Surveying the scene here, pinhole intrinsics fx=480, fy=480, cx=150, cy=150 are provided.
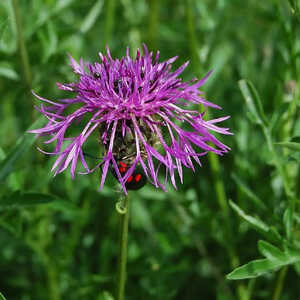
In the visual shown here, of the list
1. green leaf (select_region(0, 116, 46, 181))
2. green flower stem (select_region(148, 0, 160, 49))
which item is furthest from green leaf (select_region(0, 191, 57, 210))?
green flower stem (select_region(148, 0, 160, 49))

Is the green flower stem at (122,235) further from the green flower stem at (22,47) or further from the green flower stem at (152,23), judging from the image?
the green flower stem at (152,23)

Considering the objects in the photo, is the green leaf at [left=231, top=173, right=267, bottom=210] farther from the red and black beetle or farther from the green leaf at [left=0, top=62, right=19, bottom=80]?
the green leaf at [left=0, top=62, right=19, bottom=80]

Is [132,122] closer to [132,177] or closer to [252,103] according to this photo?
[132,177]

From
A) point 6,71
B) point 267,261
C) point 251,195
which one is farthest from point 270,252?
point 6,71

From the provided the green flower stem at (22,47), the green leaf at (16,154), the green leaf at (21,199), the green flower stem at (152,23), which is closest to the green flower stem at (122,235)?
the green leaf at (21,199)

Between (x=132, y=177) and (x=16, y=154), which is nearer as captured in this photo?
(x=132, y=177)

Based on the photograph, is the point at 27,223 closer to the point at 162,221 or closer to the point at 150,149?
the point at 162,221
